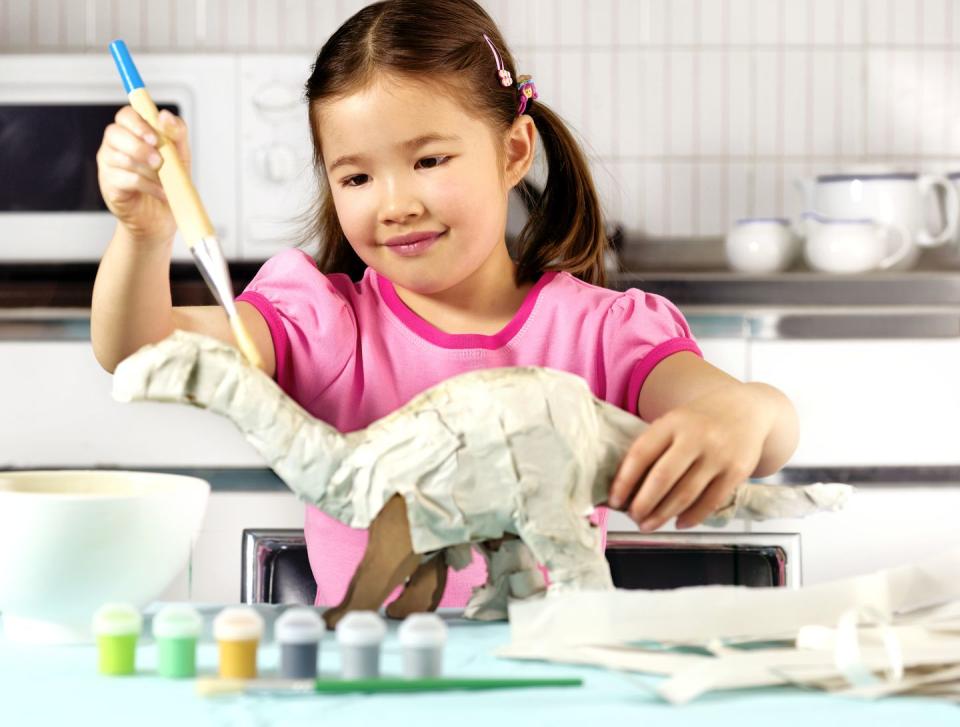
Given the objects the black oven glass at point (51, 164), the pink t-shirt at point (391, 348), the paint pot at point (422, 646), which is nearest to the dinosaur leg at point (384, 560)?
the paint pot at point (422, 646)

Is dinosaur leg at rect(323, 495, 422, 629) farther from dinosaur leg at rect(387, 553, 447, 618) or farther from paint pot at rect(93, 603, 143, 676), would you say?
paint pot at rect(93, 603, 143, 676)

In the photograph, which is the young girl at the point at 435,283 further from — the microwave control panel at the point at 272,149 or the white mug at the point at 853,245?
the microwave control panel at the point at 272,149

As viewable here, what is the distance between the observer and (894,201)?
2301 millimetres

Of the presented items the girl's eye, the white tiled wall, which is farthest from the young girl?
the white tiled wall

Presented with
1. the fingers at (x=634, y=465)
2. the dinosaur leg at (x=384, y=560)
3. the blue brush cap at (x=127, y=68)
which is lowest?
the dinosaur leg at (x=384, y=560)

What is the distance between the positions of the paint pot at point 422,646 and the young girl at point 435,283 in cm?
17

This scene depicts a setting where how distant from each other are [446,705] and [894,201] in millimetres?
2016

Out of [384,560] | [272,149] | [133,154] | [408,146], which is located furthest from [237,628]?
[272,149]

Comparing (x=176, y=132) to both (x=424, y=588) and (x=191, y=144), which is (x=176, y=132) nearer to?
(x=424, y=588)

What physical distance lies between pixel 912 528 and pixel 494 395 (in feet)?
5.42

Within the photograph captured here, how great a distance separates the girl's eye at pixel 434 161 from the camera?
0.90m

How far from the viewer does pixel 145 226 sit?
0.85m

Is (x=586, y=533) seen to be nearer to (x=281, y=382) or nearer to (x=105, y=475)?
(x=105, y=475)

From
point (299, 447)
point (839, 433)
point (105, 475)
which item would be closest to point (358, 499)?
point (299, 447)
